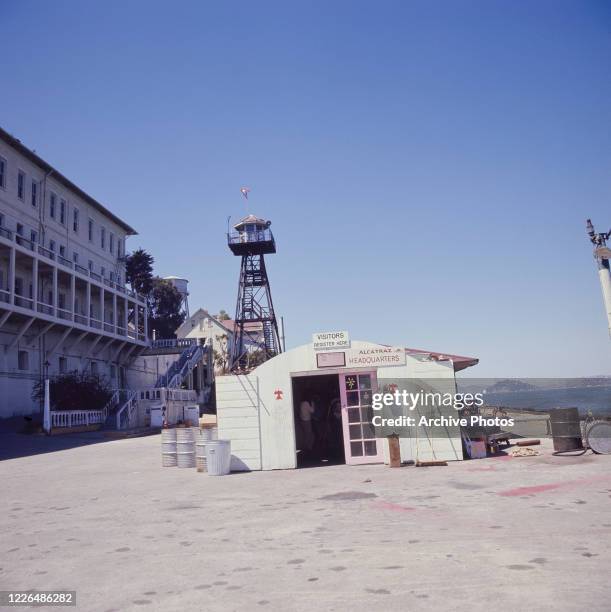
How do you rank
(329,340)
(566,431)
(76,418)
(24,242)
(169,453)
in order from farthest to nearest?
(24,242) < (76,418) < (169,453) < (329,340) < (566,431)

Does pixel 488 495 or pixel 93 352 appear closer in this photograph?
pixel 488 495

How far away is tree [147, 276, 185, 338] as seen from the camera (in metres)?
64.2

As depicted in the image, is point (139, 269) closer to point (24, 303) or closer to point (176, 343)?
point (176, 343)

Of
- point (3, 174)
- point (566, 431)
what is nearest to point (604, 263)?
point (566, 431)

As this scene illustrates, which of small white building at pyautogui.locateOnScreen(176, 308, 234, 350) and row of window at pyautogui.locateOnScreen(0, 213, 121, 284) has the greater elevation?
row of window at pyautogui.locateOnScreen(0, 213, 121, 284)

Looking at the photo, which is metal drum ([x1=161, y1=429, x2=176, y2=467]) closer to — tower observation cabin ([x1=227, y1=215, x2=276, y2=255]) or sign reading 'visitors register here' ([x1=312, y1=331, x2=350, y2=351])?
sign reading 'visitors register here' ([x1=312, y1=331, x2=350, y2=351])

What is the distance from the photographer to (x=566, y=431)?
1390 centimetres

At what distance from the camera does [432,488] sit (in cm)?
995

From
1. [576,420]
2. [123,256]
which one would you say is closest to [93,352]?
[123,256]

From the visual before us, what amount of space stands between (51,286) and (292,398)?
90.0ft

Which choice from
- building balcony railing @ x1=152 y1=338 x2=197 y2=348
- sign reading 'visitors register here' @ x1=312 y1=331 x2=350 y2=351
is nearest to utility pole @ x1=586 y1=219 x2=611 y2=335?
sign reading 'visitors register here' @ x1=312 y1=331 x2=350 y2=351

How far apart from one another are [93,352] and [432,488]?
117 ft

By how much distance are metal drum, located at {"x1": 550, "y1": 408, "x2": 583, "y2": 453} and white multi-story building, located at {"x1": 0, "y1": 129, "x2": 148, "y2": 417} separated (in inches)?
1055

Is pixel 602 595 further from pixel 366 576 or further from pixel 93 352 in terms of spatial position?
pixel 93 352
